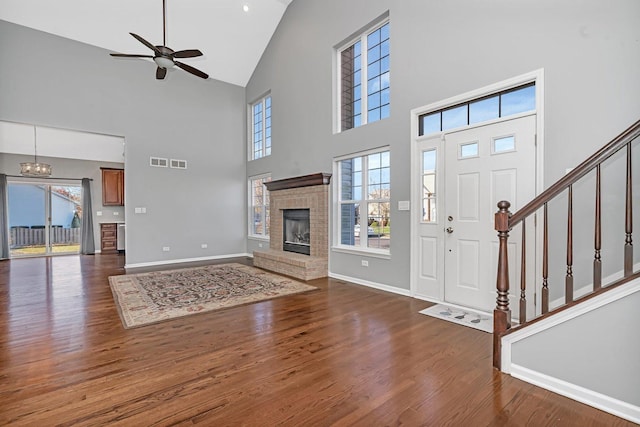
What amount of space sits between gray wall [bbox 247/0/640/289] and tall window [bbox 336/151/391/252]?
0.24 m

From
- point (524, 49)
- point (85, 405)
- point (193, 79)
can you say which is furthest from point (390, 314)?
point (193, 79)

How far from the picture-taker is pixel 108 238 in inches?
376

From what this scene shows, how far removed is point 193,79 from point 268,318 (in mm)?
6433

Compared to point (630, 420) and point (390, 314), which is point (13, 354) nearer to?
point (390, 314)

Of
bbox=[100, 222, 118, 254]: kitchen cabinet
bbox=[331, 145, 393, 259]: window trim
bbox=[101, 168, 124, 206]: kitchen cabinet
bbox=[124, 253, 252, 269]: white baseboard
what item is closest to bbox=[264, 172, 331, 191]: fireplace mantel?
bbox=[331, 145, 393, 259]: window trim

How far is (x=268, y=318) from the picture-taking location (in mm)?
3346

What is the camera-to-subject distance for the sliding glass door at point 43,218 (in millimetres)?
8508

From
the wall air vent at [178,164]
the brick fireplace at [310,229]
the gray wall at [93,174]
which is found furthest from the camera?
the gray wall at [93,174]

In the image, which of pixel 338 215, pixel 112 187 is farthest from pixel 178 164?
pixel 338 215

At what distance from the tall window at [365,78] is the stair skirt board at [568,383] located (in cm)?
342

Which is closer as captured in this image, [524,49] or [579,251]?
[579,251]

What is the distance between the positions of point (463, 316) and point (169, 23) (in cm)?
731

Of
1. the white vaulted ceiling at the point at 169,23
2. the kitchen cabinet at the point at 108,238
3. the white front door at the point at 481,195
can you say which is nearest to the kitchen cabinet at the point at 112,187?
the kitchen cabinet at the point at 108,238

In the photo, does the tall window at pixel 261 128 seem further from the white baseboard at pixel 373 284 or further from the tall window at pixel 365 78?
the white baseboard at pixel 373 284
